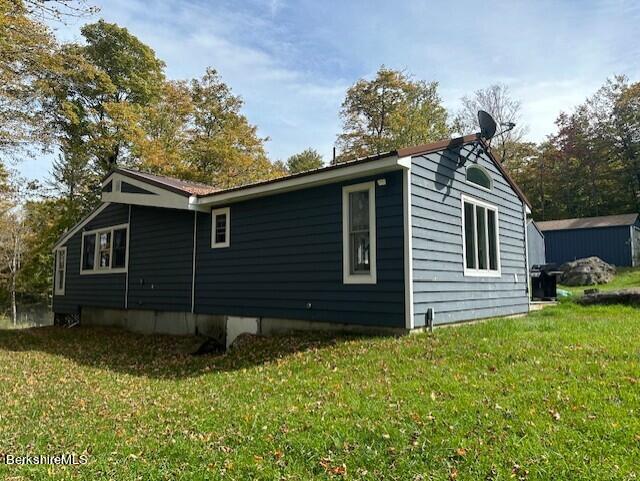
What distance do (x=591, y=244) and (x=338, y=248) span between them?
66.2 ft

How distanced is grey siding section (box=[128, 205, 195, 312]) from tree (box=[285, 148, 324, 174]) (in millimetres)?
26894

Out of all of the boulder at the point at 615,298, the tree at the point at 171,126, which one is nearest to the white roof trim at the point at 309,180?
the boulder at the point at 615,298

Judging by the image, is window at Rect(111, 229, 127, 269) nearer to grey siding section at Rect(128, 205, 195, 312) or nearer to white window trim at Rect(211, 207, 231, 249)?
grey siding section at Rect(128, 205, 195, 312)

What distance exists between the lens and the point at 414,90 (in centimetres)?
2691

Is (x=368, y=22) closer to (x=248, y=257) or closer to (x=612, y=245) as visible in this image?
(x=248, y=257)

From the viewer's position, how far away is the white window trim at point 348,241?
768 cm

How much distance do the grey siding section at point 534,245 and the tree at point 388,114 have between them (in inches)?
365

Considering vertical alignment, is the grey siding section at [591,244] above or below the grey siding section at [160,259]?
above

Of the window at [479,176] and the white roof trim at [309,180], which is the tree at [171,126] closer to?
the white roof trim at [309,180]

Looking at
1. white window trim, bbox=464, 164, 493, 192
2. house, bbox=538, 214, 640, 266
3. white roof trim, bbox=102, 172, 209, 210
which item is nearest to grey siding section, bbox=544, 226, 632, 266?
house, bbox=538, 214, 640, 266

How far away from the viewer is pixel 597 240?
2295 centimetres

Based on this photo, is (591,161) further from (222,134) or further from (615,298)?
(615,298)

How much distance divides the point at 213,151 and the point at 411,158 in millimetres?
17040

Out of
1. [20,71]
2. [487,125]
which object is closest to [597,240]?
[487,125]
